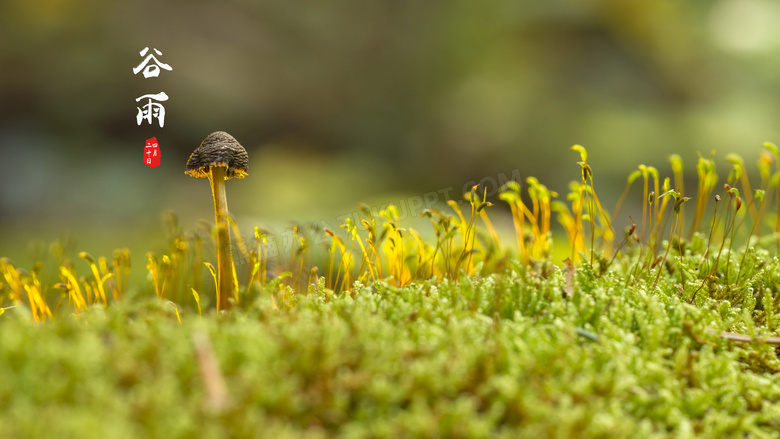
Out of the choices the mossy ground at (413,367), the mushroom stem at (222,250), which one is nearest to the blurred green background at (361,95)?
the mushroom stem at (222,250)

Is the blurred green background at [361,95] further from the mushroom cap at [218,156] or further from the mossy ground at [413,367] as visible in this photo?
the mossy ground at [413,367]

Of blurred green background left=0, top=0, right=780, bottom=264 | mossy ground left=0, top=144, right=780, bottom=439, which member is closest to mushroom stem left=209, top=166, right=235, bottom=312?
mossy ground left=0, top=144, right=780, bottom=439

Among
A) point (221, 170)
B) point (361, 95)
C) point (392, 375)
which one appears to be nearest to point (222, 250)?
point (221, 170)

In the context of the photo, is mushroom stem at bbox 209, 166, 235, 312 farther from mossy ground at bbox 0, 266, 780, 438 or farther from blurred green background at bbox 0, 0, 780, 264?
blurred green background at bbox 0, 0, 780, 264

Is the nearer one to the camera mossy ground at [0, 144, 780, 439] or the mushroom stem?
mossy ground at [0, 144, 780, 439]

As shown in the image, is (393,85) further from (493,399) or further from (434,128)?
(493,399)

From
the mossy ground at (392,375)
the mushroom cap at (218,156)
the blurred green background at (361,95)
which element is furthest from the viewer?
the blurred green background at (361,95)

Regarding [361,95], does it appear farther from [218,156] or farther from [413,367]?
[413,367]

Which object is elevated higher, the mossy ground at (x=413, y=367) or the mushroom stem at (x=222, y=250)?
the mushroom stem at (x=222, y=250)
